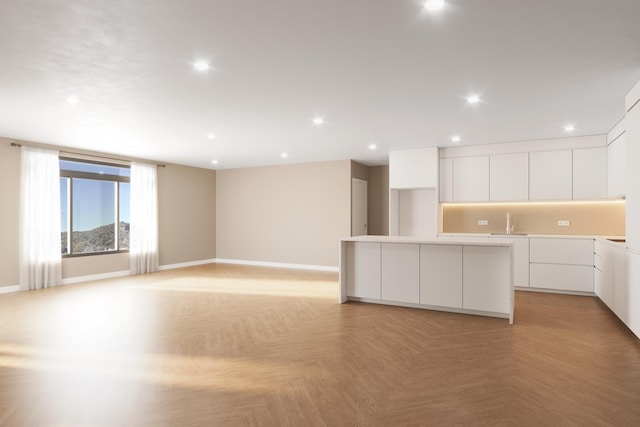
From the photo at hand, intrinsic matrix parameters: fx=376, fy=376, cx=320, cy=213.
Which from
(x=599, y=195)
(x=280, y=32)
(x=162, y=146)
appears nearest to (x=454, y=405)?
(x=280, y=32)

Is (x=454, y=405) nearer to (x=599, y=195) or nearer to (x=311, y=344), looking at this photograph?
(x=311, y=344)

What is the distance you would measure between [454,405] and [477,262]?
2555 mm

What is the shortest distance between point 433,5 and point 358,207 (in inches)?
271

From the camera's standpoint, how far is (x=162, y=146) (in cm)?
723

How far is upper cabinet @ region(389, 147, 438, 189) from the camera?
7355 mm

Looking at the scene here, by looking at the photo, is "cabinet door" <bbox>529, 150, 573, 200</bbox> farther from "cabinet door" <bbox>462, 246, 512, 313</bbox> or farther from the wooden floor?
"cabinet door" <bbox>462, 246, 512, 313</bbox>

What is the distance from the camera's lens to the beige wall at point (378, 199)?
961 cm

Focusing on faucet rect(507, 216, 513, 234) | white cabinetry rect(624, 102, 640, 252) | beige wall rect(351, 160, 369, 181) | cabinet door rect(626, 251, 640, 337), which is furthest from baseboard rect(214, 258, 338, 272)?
white cabinetry rect(624, 102, 640, 252)

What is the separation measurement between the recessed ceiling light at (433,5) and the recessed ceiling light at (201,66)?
193 cm

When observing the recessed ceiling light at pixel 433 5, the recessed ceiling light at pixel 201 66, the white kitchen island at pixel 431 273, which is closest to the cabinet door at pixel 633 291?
the white kitchen island at pixel 431 273

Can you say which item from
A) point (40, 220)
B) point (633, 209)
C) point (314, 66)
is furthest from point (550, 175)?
point (40, 220)

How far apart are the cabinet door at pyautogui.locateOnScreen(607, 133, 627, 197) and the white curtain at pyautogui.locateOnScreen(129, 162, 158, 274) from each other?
8.89 metres

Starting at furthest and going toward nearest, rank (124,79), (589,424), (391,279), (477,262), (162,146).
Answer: (162,146) < (391,279) < (477,262) < (124,79) < (589,424)

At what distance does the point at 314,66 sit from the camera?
3469mm
